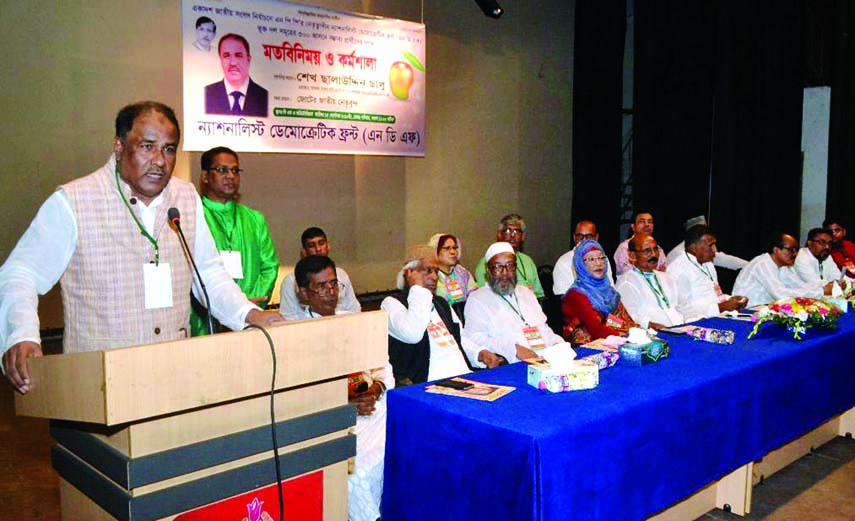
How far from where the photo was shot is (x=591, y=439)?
7.48ft

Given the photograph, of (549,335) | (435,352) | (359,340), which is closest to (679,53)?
(549,335)

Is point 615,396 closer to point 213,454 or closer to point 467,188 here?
point 213,454

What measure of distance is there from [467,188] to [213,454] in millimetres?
7445

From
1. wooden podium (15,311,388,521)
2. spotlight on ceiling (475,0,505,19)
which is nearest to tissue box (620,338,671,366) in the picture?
wooden podium (15,311,388,521)

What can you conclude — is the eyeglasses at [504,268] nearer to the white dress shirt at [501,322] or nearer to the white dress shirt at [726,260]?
the white dress shirt at [501,322]

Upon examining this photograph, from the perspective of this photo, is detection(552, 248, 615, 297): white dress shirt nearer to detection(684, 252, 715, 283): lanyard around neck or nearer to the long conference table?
detection(684, 252, 715, 283): lanyard around neck

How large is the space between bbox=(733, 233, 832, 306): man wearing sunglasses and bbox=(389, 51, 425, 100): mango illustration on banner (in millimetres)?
3218

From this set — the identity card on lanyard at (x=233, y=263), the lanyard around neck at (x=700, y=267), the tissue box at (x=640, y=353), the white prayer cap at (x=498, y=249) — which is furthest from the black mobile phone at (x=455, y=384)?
the lanyard around neck at (x=700, y=267)

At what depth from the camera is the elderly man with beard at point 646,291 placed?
16.2 feet

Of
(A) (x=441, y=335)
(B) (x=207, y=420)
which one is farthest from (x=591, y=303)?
(B) (x=207, y=420)

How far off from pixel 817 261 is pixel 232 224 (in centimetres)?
519

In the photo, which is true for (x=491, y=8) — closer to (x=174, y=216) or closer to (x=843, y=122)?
(x=843, y=122)

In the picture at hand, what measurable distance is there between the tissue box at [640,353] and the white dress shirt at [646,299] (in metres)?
1.85

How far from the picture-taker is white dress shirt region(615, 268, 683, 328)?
4961 mm
